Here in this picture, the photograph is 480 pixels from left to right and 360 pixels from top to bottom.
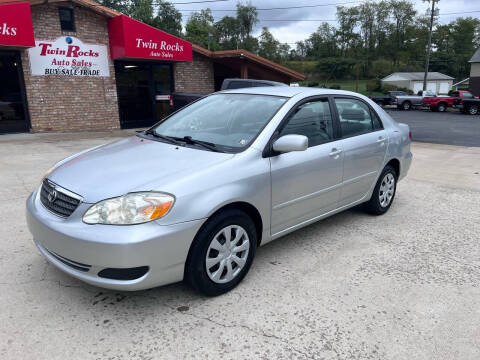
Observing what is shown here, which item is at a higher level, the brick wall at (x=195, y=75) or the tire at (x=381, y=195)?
the brick wall at (x=195, y=75)

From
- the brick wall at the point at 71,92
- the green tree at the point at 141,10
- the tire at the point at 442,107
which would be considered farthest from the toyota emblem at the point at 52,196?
the green tree at the point at 141,10

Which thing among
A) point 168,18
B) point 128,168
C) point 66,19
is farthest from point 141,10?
point 128,168

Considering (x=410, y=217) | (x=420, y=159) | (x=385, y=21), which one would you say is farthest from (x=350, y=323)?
(x=385, y=21)

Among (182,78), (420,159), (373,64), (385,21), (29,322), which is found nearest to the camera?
(29,322)

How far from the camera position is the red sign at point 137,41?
40.5ft

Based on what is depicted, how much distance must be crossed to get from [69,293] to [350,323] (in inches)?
82.7

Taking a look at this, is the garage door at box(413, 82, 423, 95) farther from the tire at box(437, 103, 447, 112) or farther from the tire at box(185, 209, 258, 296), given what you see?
the tire at box(185, 209, 258, 296)

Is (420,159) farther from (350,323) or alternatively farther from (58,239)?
(58,239)

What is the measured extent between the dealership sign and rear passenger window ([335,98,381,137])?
34.8 feet

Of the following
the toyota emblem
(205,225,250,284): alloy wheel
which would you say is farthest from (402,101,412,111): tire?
the toyota emblem

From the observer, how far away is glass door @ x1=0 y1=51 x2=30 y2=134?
11273mm

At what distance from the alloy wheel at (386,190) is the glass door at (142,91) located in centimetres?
1151

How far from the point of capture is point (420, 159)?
8.91 metres

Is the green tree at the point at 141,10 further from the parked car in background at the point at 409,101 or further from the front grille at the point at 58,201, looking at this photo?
the front grille at the point at 58,201
